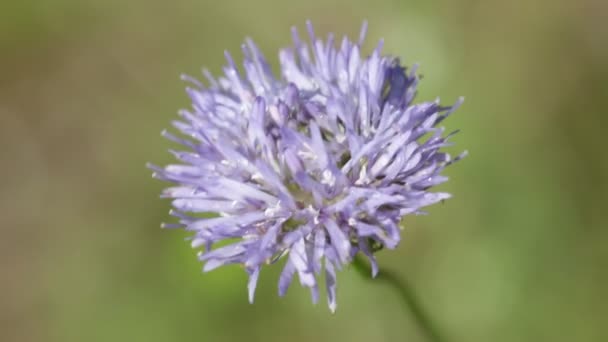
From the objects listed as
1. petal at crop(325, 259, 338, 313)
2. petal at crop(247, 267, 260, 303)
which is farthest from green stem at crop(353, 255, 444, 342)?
petal at crop(247, 267, 260, 303)

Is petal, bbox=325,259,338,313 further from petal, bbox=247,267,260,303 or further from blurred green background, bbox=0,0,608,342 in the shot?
blurred green background, bbox=0,0,608,342

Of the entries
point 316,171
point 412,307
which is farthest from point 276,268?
point 316,171

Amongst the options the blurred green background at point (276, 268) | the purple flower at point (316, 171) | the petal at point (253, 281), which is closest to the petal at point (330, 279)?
the purple flower at point (316, 171)

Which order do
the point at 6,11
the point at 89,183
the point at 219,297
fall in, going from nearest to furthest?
1. the point at 219,297
2. the point at 89,183
3. the point at 6,11

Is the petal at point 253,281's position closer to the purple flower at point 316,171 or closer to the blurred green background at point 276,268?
the purple flower at point 316,171

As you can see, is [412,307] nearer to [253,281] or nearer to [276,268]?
[253,281]

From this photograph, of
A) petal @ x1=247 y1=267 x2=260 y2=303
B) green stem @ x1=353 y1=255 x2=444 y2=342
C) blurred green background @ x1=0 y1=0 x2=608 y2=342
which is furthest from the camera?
blurred green background @ x1=0 y1=0 x2=608 y2=342

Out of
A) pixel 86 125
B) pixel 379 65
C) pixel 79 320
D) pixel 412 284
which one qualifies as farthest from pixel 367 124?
pixel 86 125

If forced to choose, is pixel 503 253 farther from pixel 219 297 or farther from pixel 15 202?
pixel 15 202
